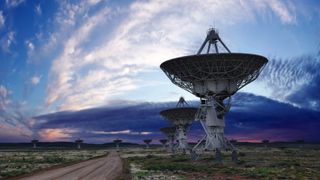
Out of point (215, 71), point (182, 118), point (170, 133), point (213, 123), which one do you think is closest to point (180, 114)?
point (182, 118)

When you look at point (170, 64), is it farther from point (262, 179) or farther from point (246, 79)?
point (262, 179)

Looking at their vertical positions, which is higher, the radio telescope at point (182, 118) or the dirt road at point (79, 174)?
the radio telescope at point (182, 118)

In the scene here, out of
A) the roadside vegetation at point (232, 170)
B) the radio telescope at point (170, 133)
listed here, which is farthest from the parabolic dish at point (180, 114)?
the roadside vegetation at point (232, 170)

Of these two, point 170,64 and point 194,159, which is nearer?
point 170,64

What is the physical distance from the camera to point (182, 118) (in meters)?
123

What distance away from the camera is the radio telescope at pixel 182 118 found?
119 meters

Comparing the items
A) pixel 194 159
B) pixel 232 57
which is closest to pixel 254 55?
pixel 232 57

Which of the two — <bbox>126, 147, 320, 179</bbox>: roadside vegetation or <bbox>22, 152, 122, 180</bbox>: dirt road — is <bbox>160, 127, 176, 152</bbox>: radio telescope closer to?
<bbox>126, 147, 320, 179</bbox>: roadside vegetation

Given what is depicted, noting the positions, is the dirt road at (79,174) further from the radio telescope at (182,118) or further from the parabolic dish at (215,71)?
the radio telescope at (182,118)

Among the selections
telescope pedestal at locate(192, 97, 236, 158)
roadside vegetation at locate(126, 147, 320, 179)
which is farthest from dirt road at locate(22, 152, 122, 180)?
telescope pedestal at locate(192, 97, 236, 158)

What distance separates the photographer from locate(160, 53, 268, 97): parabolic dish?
64.1 metres

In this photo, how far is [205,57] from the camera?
209 feet

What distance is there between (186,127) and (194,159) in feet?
166

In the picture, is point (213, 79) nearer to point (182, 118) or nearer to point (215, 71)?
point (215, 71)
